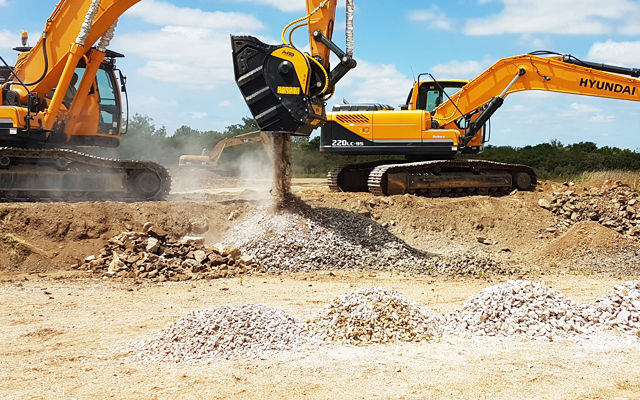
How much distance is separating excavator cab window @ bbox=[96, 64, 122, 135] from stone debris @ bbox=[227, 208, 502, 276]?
4097 mm

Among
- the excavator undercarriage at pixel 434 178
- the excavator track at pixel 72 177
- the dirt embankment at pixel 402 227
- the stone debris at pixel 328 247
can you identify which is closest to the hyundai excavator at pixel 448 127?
the excavator undercarriage at pixel 434 178

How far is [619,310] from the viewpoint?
7.53 metres

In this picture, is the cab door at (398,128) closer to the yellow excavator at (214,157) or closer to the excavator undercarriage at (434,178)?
the excavator undercarriage at (434,178)

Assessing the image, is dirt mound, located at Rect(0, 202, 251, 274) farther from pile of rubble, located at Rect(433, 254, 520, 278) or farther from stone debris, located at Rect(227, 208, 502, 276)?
pile of rubble, located at Rect(433, 254, 520, 278)

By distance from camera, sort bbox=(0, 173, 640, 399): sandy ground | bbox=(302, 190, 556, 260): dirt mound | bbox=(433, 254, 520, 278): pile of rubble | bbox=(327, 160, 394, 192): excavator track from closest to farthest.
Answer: bbox=(0, 173, 640, 399): sandy ground, bbox=(433, 254, 520, 278): pile of rubble, bbox=(302, 190, 556, 260): dirt mound, bbox=(327, 160, 394, 192): excavator track

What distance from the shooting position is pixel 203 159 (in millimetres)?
27828

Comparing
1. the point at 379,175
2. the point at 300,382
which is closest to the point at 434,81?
the point at 379,175

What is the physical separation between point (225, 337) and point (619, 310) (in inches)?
161

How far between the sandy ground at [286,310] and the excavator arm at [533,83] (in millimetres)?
2773

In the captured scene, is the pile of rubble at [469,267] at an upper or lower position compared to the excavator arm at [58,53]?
lower

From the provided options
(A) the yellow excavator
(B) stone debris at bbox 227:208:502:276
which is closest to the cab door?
(B) stone debris at bbox 227:208:502:276

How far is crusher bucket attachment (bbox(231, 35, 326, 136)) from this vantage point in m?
12.0

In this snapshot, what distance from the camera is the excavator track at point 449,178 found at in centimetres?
1627

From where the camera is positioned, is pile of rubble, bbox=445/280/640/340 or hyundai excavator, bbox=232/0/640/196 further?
hyundai excavator, bbox=232/0/640/196
